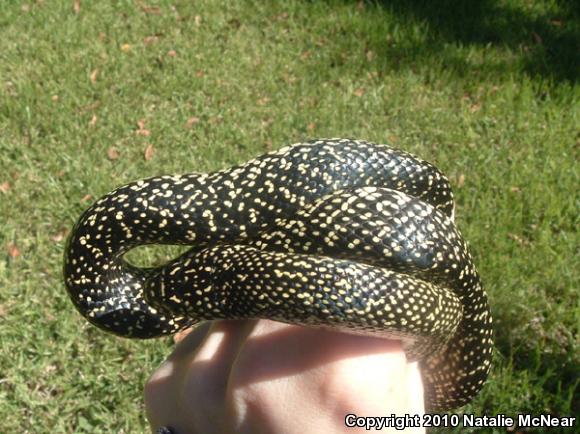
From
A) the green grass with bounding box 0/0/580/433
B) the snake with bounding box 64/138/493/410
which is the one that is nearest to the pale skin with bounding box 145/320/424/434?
the snake with bounding box 64/138/493/410

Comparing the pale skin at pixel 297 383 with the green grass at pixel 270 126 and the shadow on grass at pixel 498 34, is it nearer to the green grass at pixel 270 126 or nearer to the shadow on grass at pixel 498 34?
the green grass at pixel 270 126

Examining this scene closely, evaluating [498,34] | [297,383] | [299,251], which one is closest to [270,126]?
[498,34]

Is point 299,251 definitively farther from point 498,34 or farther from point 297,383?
point 498,34

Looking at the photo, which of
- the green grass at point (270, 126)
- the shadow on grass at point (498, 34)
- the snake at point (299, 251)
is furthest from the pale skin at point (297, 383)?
the shadow on grass at point (498, 34)

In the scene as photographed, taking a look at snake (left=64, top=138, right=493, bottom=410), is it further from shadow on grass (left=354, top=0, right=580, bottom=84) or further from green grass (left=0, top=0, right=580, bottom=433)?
shadow on grass (left=354, top=0, right=580, bottom=84)

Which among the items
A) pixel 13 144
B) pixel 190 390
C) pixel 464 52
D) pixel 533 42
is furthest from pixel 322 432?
pixel 533 42

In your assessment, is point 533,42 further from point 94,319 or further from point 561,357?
point 94,319
